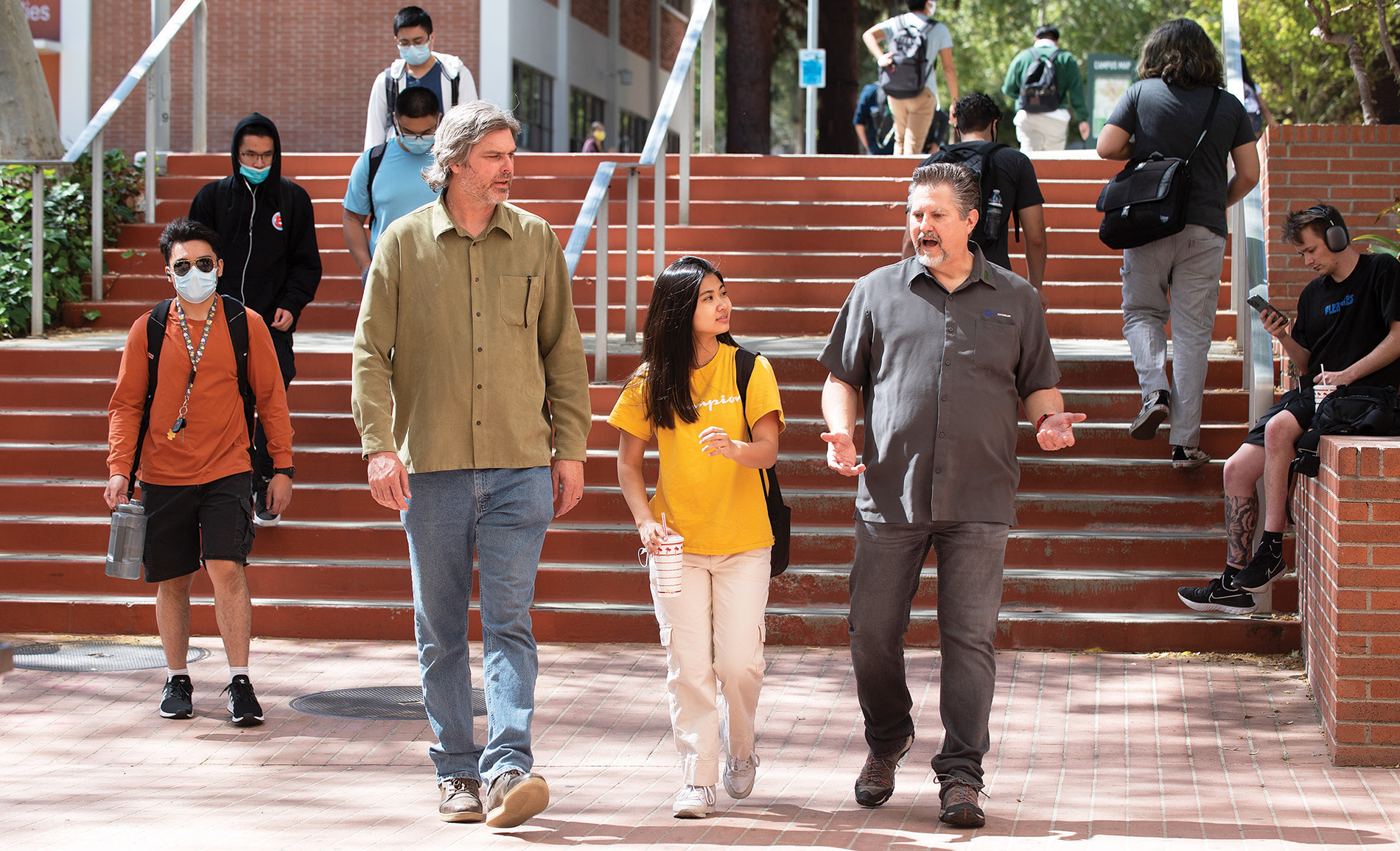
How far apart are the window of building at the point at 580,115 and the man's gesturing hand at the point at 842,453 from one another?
21754 mm

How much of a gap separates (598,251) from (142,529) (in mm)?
3605

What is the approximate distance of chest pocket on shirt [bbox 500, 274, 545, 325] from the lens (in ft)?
14.7

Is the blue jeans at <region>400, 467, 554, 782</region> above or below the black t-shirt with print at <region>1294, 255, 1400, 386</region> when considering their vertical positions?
below

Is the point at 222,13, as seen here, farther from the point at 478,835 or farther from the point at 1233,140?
the point at 478,835

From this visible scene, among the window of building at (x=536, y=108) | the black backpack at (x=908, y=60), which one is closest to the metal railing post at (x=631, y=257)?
the black backpack at (x=908, y=60)

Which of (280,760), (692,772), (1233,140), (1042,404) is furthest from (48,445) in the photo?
(1233,140)

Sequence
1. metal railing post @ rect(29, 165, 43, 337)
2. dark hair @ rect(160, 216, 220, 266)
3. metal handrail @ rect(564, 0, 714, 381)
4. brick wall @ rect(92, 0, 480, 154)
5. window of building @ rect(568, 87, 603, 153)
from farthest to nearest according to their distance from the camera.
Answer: window of building @ rect(568, 87, 603, 153) → brick wall @ rect(92, 0, 480, 154) → metal railing post @ rect(29, 165, 43, 337) → metal handrail @ rect(564, 0, 714, 381) → dark hair @ rect(160, 216, 220, 266)

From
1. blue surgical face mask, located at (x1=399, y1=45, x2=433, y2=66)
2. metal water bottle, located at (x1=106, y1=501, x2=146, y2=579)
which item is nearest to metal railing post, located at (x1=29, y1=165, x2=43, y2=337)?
blue surgical face mask, located at (x1=399, y1=45, x2=433, y2=66)

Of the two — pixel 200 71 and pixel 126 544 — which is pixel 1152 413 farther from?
pixel 200 71

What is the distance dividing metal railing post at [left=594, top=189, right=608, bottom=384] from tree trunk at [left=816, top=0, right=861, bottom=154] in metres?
14.9

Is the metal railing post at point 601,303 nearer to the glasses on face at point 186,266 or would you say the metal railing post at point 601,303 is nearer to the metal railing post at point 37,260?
the glasses on face at point 186,266

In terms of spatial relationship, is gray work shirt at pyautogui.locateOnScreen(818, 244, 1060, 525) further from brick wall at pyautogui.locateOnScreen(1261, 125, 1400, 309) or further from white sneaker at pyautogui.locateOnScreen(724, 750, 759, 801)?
brick wall at pyautogui.locateOnScreen(1261, 125, 1400, 309)

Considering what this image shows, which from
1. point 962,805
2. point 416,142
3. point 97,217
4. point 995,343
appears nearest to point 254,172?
point 416,142

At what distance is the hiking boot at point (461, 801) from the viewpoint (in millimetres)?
4367
